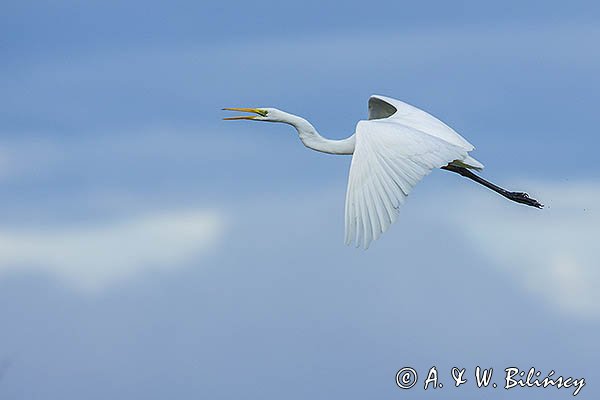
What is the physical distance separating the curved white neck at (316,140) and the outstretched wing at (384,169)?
2.01m

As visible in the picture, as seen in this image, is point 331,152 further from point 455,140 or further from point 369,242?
point 369,242

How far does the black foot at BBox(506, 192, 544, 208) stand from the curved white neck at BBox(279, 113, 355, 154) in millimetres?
3312

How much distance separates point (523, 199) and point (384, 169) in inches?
247

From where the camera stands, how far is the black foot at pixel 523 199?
21.0 m

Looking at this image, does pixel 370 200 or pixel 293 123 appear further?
pixel 293 123

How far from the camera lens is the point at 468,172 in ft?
67.6

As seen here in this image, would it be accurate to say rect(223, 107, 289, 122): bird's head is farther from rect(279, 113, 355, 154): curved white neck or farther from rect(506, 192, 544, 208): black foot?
rect(506, 192, 544, 208): black foot

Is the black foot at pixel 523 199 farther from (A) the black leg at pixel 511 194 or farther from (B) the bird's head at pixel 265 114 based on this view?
(B) the bird's head at pixel 265 114

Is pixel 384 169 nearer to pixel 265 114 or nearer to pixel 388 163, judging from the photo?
pixel 388 163

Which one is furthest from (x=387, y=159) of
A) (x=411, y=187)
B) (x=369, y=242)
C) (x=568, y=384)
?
(x=568, y=384)

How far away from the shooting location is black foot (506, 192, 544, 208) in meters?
21.0

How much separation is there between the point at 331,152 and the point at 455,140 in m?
1.89

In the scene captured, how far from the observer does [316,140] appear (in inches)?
755

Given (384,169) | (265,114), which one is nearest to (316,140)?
(265,114)
